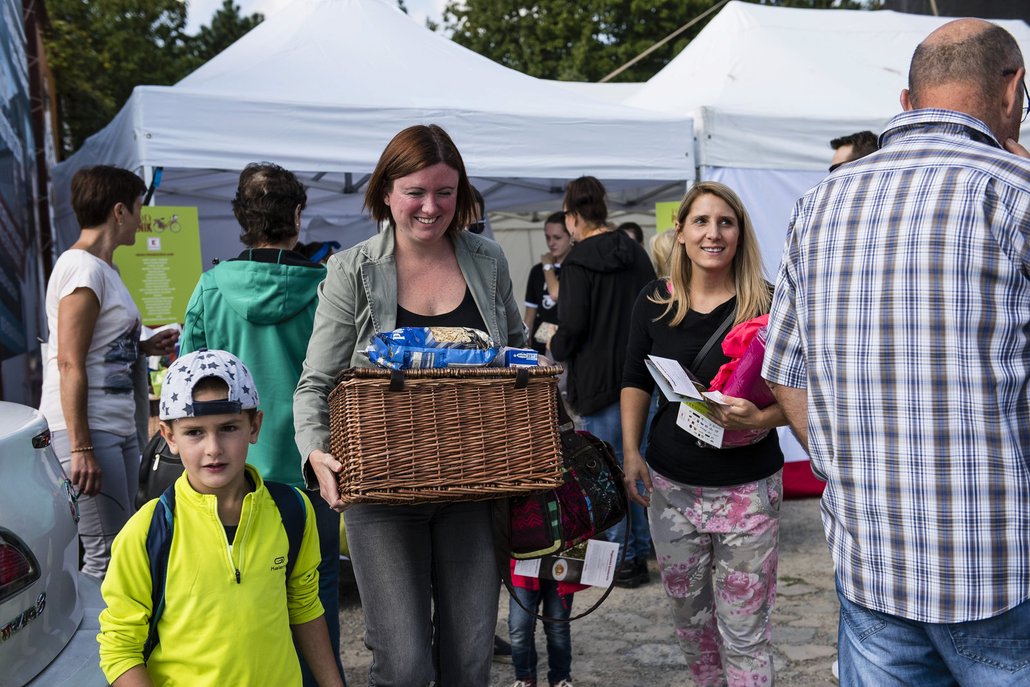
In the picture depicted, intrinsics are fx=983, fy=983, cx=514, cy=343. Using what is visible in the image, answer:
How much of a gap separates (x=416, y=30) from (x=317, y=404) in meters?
5.88

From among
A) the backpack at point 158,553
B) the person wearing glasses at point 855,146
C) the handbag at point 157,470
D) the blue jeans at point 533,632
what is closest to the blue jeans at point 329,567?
the handbag at point 157,470

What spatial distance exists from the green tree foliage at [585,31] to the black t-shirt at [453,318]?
26.6 meters

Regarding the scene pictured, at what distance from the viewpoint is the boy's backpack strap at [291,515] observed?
2.31m

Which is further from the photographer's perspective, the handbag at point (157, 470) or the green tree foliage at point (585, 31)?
the green tree foliage at point (585, 31)

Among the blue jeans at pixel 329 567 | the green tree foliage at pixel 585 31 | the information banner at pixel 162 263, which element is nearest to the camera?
the blue jeans at pixel 329 567

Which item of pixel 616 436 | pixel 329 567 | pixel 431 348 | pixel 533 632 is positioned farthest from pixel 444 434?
pixel 616 436

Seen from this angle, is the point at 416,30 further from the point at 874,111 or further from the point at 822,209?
the point at 822,209

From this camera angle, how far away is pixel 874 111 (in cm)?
748

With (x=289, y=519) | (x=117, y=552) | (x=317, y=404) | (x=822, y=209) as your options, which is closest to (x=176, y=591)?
(x=117, y=552)

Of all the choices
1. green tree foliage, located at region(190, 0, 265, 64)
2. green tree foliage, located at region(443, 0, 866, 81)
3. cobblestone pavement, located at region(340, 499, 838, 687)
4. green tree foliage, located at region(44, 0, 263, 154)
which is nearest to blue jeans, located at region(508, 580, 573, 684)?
cobblestone pavement, located at region(340, 499, 838, 687)

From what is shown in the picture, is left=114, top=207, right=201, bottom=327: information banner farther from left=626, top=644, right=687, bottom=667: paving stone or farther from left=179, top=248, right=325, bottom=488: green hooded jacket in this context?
left=626, top=644, right=687, bottom=667: paving stone

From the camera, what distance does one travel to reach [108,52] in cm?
2486

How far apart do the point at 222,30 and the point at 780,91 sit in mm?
27698

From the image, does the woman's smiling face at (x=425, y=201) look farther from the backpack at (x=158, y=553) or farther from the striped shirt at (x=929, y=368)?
the striped shirt at (x=929, y=368)
